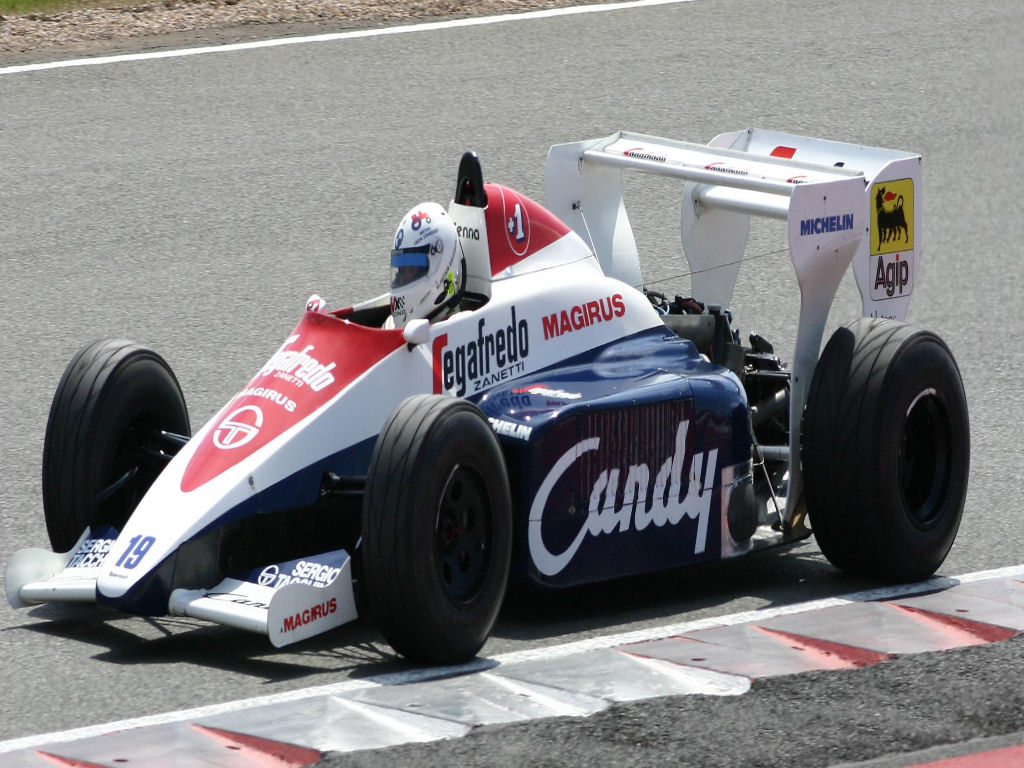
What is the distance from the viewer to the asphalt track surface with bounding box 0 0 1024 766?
5383mm

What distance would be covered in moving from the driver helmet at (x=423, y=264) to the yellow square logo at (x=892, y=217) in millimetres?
1734

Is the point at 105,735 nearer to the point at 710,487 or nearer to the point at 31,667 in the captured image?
the point at 31,667

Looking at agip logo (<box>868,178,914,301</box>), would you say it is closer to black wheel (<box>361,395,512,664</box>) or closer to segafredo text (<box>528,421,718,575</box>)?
segafredo text (<box>528,421,718,575</box>)

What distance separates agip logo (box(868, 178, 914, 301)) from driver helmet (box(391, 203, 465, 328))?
174cm

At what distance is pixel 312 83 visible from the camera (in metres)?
13.3

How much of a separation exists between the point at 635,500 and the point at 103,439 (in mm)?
1876

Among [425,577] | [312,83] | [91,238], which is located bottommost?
[425,577]

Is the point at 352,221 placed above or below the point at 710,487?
above

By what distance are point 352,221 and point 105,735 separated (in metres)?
6.73

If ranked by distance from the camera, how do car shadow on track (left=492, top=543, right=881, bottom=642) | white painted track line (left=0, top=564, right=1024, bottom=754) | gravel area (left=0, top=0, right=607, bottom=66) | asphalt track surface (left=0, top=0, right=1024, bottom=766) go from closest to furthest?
white painted track line (left=0, top=564, right=1024, bottom=754), asphalt track surface (left=0, top=0, right=1024, bottom=766), car shadow on track (left=492, top=543, right=881, bottom=642), gravel area (left=0, top=0, right=607, bottom=66)

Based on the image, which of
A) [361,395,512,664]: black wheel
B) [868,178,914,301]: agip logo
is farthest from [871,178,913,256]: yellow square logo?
[361,395,512,664]: black wheel

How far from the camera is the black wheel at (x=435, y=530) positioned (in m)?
5.51

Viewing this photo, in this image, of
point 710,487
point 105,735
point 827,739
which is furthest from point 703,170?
point 105,735

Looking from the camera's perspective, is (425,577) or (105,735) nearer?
(105,735)
